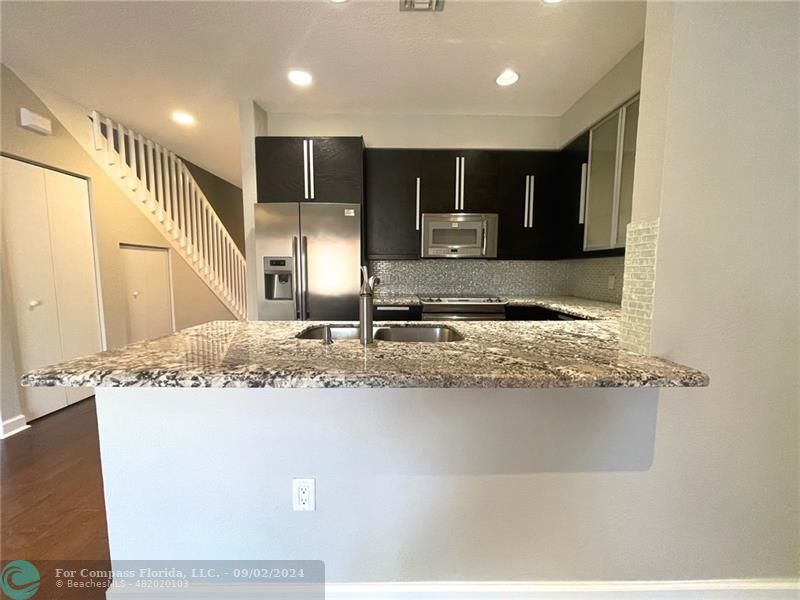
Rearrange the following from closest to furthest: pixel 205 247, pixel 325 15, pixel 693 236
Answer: pixel 693 236
pixel 325 15
pixel 205 247

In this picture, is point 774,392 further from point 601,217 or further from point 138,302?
point 138,302

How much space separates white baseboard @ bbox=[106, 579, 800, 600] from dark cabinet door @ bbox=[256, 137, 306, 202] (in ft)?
8.60

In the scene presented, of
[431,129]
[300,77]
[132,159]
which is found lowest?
[132,159]

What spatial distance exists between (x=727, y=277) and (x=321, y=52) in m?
2.55

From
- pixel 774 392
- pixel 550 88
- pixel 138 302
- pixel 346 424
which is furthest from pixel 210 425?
pixel 138 302

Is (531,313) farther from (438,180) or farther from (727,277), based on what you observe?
(727,277)

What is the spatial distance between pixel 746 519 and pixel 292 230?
9.90 ft

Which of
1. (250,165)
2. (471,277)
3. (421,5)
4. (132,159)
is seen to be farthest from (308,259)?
(132,159)

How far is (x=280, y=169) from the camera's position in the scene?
286cm

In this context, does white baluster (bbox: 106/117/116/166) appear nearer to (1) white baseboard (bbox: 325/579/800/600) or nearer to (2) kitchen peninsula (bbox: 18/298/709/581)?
(2) kitchen peninsula (bbox: 18/298/709/581)

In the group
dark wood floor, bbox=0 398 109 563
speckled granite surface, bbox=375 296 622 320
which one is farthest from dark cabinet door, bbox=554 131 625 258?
dark wood floor, bbox=0 398 109 563

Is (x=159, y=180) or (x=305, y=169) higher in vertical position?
(x=159, y=180)

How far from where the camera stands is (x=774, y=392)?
106 centimetres

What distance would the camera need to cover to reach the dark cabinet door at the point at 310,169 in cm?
283
